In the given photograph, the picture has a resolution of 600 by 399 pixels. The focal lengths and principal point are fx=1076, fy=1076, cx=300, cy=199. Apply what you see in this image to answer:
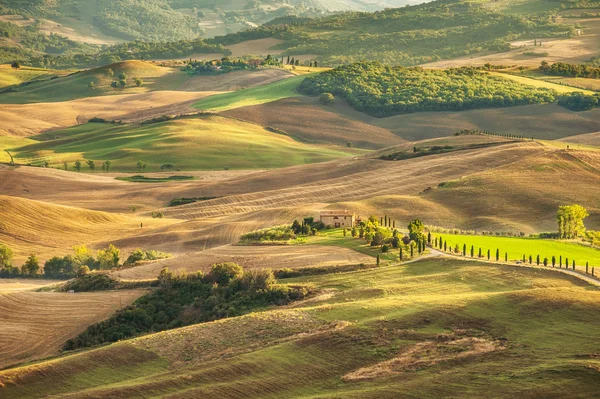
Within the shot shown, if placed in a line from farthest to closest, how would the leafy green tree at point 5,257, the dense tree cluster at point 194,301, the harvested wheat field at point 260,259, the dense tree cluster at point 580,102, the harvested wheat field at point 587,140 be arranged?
1. the dense tree cluster at point 580,102
2. the harvested wheat field at point 587,140
3. the leafy green tree at point 5,257
4. the harvested wheat field at point 260,259
5. the dense tree cluster at point 194,301

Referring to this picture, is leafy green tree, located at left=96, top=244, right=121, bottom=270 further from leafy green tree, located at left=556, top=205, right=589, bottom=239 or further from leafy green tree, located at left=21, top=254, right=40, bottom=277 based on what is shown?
leafy green tree, located at left=556, top=205, right=589, bottom=239

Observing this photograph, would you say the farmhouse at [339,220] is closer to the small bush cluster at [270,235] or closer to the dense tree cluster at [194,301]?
the small bush cluster at [270,235]

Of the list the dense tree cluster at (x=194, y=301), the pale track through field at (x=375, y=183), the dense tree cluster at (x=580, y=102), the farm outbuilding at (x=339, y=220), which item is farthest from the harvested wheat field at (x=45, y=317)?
the dense tree cluster at (x=580, y=102)

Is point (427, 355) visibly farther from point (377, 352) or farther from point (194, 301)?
point (194, 301)

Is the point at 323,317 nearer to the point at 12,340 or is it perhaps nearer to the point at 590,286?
the point at 590,286

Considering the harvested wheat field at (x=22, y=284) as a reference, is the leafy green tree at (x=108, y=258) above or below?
above

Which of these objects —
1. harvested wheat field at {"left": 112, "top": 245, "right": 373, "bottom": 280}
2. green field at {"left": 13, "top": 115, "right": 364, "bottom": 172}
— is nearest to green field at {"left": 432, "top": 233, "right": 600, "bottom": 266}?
harvested wheat field at {"left": 112, "top": 245, "right": 373, "bottom": 280}

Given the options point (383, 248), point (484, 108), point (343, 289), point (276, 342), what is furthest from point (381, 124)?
point (276, 342)
